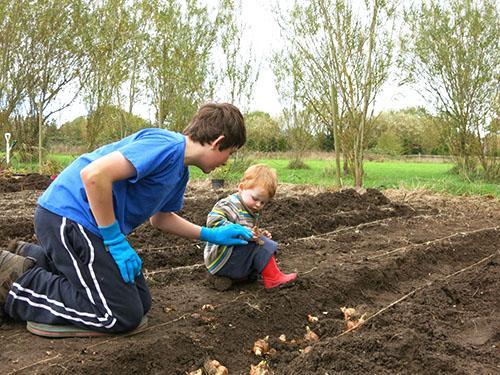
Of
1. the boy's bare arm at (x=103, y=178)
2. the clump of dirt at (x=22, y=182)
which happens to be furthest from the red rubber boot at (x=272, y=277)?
the clump of dirt at (x=22, y=182)

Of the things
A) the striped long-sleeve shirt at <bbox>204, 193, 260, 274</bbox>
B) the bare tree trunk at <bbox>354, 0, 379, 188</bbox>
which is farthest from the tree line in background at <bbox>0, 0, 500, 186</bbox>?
the striped long-sleeve shirt at <bbox>204, 193, 260, 274</bbox>

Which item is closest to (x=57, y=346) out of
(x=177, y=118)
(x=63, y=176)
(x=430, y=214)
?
(x=63, y=176)

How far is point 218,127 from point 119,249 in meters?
0.79

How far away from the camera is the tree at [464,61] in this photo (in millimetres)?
13430

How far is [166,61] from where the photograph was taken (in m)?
14.0

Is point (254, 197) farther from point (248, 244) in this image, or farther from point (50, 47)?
point (50, 47)

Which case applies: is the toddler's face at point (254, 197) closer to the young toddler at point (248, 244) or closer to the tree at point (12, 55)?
the young toddler at point (248, 244)

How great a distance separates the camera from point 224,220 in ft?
11.5

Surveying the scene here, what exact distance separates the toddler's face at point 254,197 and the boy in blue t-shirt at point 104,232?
57 centimetres

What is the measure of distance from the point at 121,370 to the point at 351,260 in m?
2.52

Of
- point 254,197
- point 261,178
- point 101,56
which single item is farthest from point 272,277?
point 101,56

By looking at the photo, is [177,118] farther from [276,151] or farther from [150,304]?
[276,151]

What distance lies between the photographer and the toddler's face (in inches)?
135

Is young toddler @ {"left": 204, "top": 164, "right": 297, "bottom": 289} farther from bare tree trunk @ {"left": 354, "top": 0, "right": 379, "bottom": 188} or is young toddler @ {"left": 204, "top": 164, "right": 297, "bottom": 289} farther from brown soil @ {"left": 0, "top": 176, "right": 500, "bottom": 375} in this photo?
bare tree trunk @ {"left": 354, "top": 0, "right": 379, "bottom": 188}
